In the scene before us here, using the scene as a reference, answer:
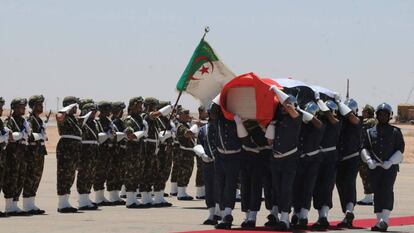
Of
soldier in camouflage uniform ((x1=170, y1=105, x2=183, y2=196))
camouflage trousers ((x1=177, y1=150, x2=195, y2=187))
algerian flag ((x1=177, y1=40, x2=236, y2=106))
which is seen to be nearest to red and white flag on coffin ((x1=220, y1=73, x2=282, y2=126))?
algerian flag ((x1=177, y1=40, x2=236, y2=106))

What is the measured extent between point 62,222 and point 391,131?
16.6ft

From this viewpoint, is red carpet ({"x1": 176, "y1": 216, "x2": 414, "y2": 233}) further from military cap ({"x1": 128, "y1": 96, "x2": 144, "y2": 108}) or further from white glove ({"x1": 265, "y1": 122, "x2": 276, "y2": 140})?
military cap ({"x1": 128, "y1": 96, "x2": 144, "y2": 108})

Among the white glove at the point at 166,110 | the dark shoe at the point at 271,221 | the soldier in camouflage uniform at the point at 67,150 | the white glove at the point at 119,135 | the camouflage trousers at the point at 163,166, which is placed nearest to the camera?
the dark shoe at the point at 271,221

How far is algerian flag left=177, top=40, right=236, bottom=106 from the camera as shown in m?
19.3

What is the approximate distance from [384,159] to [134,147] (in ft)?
18.9

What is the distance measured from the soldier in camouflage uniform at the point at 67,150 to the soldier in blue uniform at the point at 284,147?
14.2 ft

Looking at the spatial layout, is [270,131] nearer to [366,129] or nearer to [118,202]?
[366,129]

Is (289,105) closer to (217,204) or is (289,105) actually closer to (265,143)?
(265,143)

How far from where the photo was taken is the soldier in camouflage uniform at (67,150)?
19234 mm

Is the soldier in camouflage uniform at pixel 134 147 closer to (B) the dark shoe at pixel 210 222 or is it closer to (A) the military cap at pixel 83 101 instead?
(A) the military cap at pixel 83 101

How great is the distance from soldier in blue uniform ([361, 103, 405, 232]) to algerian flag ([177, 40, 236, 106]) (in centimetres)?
320

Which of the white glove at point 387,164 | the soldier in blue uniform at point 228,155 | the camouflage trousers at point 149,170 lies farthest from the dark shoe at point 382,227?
the camouflage trousers at point 149,170

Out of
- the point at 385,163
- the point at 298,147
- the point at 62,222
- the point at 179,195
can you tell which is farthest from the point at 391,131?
the point at 179,195

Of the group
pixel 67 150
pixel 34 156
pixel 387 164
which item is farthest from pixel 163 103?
pixel 387 164
